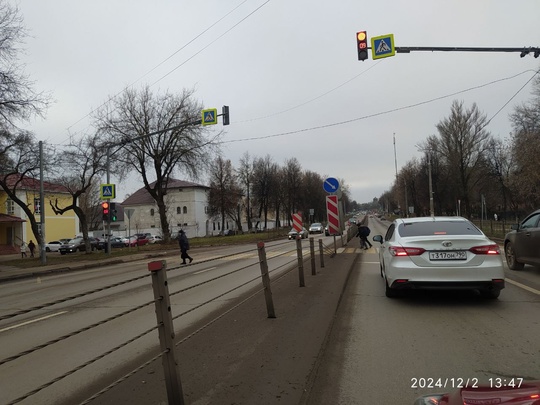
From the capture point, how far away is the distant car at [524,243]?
10.3m

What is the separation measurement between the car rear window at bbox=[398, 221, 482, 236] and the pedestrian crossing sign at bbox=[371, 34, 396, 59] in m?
6.28

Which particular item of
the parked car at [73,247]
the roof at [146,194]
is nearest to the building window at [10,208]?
the parked car at [73,247]

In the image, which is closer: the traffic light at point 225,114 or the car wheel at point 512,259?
the car wheel at point 512,259

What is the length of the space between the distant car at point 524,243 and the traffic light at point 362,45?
21.3 ft

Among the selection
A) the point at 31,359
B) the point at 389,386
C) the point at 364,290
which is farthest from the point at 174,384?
the point at 364,290

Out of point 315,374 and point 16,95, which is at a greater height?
point 16,95

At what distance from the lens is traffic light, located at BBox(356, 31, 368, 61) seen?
12.4m

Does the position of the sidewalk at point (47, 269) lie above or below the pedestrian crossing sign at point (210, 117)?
below

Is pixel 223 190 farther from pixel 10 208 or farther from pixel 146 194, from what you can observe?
pixel 10 208

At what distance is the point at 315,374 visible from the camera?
4.13 meters

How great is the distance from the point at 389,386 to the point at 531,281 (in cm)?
779

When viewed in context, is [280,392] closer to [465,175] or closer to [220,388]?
[220,388]

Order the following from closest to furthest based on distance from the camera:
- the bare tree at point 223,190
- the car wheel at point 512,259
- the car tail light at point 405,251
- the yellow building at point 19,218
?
1. the car tail light at point 405,251
2. the car wheel at point 512,259
3. the yellow building at point 19,218
4. the bare tree at point 223,190

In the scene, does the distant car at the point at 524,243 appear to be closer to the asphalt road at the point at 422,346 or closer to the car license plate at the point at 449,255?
the asphalt road at the point at 422,346
